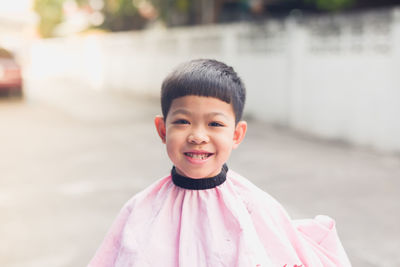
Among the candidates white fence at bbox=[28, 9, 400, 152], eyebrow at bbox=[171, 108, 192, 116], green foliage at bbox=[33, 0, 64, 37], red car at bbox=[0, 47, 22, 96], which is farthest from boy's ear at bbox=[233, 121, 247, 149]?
green foliage at bbox=[33, 0, 64, 37]

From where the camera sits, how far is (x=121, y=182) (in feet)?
17.0

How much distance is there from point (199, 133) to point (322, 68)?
603 centimetres

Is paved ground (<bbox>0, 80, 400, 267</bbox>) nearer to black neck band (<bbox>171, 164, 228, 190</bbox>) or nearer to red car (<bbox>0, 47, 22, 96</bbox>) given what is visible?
black neck band (<bbox>171, 164, 228, 190</bbox>)

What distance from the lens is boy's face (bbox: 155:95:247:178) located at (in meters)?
1.77

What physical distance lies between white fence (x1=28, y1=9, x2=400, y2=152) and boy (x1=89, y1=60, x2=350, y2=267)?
4922mm

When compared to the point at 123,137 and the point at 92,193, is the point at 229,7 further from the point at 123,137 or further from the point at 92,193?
the point at 92,193

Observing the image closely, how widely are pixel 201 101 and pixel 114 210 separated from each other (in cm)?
274

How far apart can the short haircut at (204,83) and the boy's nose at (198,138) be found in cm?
14

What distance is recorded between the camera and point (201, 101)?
1772 mm

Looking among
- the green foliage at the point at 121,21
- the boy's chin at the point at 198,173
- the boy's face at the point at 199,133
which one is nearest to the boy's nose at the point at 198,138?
the boy's face at the point at 199,133

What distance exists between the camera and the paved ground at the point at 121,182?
361cm

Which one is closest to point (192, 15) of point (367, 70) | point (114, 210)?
→ point (367, 70)

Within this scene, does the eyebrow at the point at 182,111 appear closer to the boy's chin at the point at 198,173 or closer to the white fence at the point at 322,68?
the boy's chin at the point at 198,173

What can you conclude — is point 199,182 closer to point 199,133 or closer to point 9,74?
point 199,133
